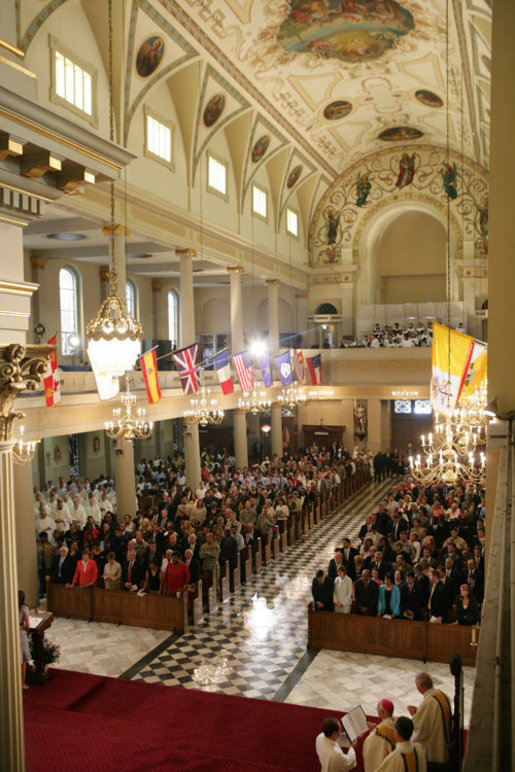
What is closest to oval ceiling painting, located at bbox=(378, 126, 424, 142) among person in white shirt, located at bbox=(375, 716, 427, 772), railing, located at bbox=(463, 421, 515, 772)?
person in white shirt, located at bbox=(375, 716, 427, 772)

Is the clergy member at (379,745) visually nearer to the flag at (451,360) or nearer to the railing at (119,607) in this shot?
the railing at (119,607)

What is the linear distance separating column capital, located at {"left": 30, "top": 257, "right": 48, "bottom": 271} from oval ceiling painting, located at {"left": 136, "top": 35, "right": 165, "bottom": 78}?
7.72 meters

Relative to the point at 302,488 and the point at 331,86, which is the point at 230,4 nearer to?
the point at 331,86

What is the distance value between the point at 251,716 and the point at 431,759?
109 inches

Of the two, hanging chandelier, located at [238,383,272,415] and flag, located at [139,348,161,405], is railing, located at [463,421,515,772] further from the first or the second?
hanging chandelier, located at [238,383,272,415]

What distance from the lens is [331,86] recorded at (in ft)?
76.1

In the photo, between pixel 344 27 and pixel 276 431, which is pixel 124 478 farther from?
pixel 344 27

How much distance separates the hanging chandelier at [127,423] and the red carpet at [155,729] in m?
6.09

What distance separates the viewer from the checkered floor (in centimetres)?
964

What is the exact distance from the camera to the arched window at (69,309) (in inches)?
912

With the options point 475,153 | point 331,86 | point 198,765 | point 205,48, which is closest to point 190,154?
point 205,48

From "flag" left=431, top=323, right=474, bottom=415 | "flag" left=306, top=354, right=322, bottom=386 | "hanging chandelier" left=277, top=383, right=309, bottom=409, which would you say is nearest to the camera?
"flag" left=431, top=323, right=474, bottom=415

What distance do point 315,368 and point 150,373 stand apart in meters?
12.7

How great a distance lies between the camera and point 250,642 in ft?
36.2
